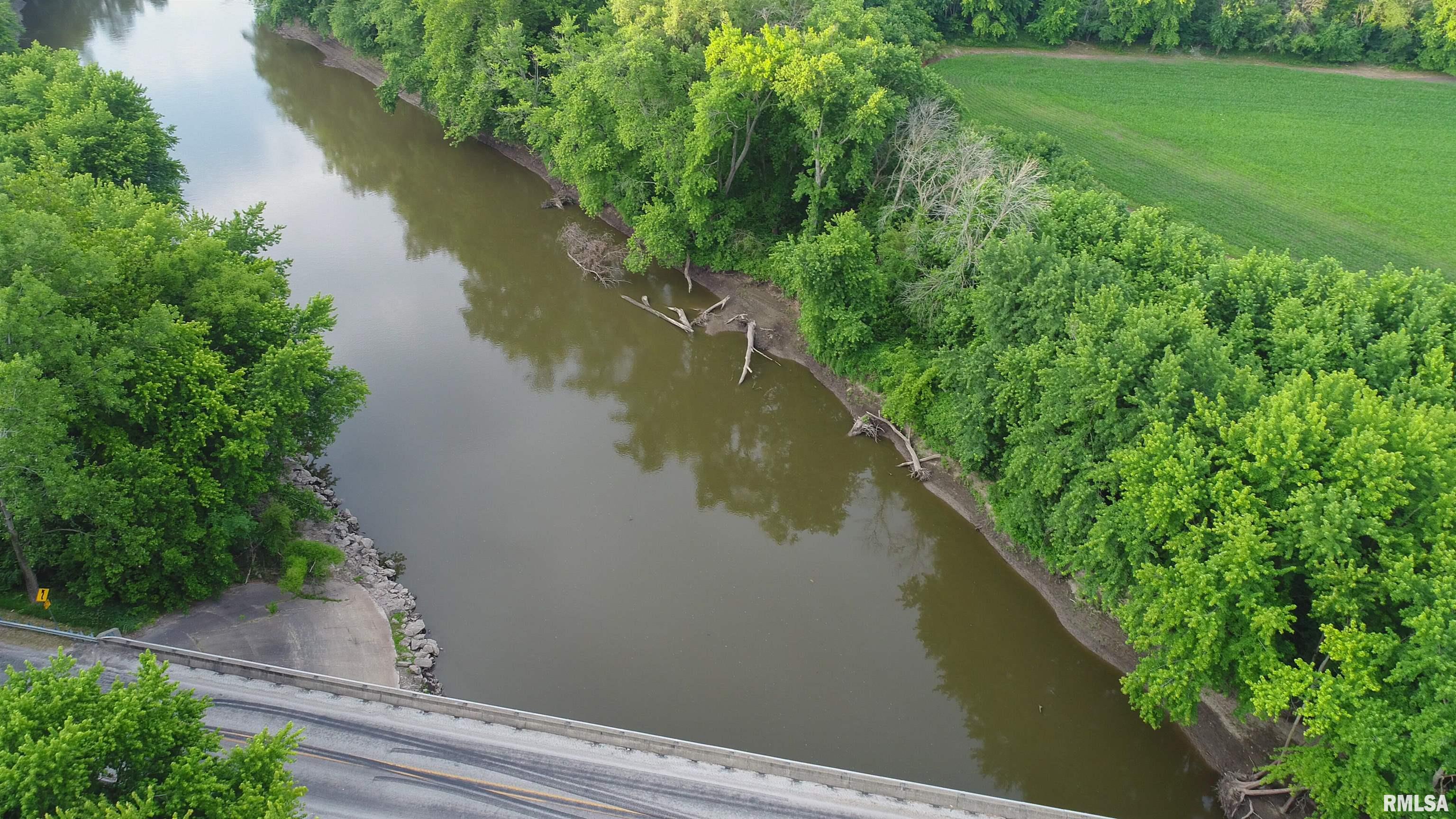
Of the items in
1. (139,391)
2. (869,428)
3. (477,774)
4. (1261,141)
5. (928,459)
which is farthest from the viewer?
(1261,141)

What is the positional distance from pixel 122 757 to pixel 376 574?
1191 centimetres

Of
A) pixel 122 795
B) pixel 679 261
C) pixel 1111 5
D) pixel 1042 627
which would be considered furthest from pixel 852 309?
pixel 1111 5

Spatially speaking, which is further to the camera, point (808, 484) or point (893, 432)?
point (893, 432)

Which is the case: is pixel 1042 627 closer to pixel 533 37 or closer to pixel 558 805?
pixel 558 805

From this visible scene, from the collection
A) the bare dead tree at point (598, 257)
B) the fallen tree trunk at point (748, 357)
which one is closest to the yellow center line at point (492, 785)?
the fallen tree trunk at point (748, 357)

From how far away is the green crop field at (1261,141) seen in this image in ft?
140

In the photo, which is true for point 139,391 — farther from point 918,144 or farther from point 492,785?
point 918,144

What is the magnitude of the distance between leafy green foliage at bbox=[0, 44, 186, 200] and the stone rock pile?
14808 millimetres

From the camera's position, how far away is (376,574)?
28.5 meters

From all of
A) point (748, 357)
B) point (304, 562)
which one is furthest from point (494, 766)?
point (748, 357)

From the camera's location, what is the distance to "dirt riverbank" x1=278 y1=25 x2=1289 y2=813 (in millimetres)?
24438

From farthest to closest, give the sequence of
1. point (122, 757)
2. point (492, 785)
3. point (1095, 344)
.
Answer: point (1095, 344)
point (492, 785)
point (122, 757)

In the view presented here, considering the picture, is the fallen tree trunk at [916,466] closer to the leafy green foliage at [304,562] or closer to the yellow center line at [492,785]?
the yellow center line at [492,785]

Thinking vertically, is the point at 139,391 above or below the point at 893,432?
above
